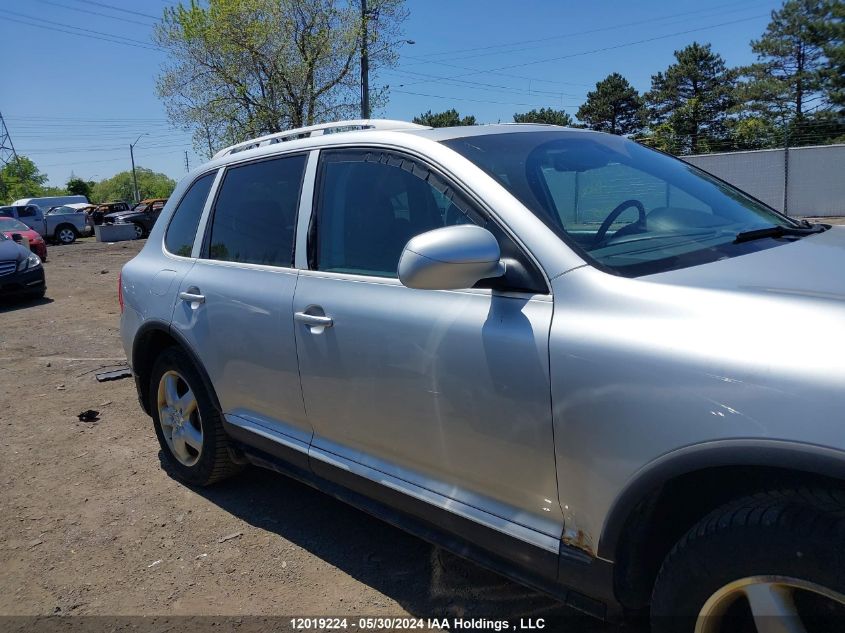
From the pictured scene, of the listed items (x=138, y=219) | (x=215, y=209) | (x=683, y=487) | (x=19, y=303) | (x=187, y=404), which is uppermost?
(x=138, y=219)

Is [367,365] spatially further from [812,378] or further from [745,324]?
[812,378]

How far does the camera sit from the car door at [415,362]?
6.70 ft

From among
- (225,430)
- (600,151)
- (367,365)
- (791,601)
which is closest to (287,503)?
(225,430)

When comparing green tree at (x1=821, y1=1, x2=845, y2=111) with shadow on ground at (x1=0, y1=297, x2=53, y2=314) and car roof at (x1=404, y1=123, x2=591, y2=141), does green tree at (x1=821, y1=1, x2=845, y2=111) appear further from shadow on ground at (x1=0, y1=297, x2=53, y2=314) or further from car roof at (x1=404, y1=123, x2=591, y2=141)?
car roof at (x1=404, y1=123, x2=591, y2=141)

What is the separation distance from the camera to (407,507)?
2.48 meters

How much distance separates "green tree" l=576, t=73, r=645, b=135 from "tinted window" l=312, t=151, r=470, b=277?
2292 inches

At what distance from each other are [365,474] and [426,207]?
1043 mm

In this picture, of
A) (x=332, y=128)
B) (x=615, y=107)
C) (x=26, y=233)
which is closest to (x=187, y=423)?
(x=332, y=128)

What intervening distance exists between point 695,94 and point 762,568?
62353mm

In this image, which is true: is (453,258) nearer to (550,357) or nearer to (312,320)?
(550,357)

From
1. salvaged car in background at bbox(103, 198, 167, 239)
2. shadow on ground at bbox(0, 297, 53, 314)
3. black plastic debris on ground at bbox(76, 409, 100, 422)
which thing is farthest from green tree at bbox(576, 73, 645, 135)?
black plastic debris on ground at bbox(76, 409, 100, 422)

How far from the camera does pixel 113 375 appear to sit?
6441mm

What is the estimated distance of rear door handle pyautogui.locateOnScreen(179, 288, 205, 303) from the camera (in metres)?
3.41

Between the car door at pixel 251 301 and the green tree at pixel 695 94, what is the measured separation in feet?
175
